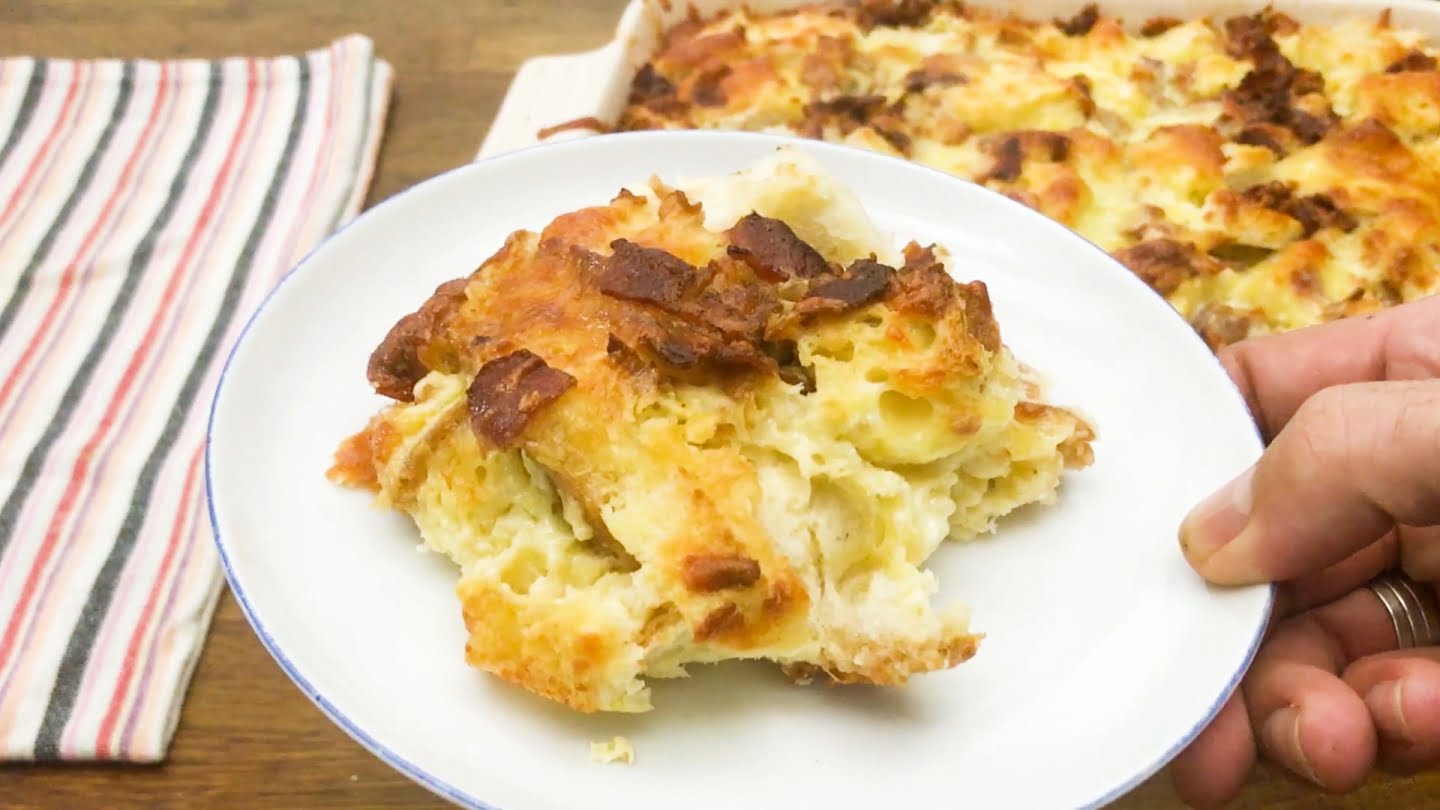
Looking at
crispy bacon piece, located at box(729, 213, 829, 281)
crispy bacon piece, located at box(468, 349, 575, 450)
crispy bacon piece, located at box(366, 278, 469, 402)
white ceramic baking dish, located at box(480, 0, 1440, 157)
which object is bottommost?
white ceramic baking dish, located at box(480, 0, 1440, 157)

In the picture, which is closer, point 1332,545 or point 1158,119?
point 1332,545

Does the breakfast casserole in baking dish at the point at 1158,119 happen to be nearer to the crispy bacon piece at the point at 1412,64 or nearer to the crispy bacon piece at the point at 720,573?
the crispy bacon piece at the point at 1412,64

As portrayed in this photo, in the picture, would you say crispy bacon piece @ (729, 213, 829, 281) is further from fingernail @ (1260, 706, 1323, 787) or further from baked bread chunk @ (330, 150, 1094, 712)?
fingernail @ (1260, 706, 1323, 787)

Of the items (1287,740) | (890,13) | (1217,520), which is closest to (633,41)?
(890,13)

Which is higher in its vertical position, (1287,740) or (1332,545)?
(1332,545)

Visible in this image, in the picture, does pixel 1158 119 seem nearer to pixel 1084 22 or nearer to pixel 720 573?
pixel 1084 22

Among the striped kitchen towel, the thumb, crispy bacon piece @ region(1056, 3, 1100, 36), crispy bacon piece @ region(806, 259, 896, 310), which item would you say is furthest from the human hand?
the striped kitchen towel

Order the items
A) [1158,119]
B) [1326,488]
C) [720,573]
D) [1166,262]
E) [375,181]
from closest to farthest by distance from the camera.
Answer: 1. [720,573]
2. [1326,488]
3. [1166,262]
4. [1158,119]
5. [375,181]
